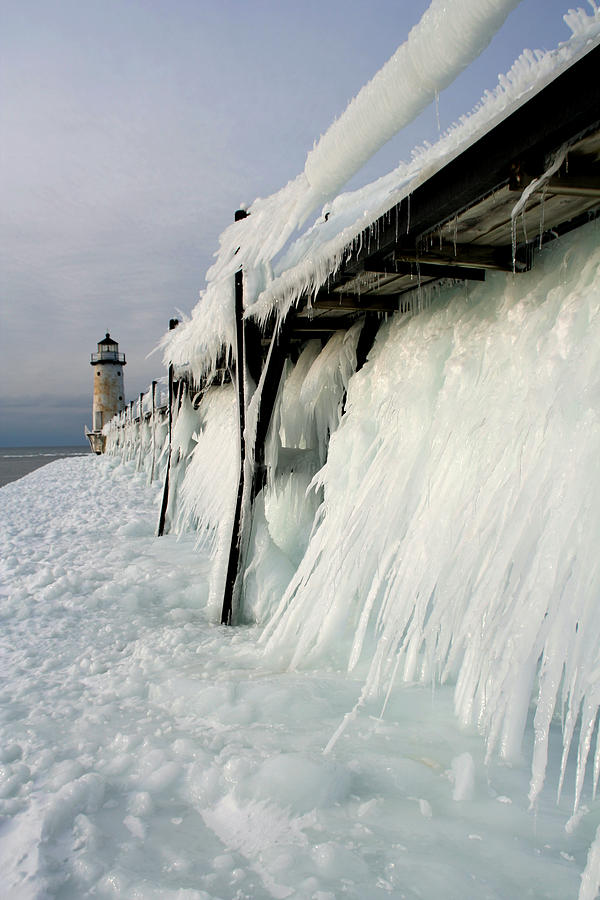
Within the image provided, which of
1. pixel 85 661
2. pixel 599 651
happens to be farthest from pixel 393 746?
pixel 85 661

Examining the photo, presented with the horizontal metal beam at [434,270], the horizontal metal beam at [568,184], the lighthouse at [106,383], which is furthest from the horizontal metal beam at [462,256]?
the lighthouse at [106,383]

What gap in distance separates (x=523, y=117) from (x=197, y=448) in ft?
21.8

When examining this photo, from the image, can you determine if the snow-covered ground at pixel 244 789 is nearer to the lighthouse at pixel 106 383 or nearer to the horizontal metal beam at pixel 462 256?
the horizontal metal beam at pixel 462 256

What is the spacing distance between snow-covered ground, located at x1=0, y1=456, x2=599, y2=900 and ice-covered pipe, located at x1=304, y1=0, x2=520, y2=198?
88.3 inches

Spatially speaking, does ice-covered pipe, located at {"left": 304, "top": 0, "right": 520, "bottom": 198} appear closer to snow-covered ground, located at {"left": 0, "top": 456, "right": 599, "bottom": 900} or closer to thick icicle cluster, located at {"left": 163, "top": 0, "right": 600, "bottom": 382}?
thick icicle cluster, located at {"left": 163, "top": 0, "right": 600, "bottom": 382}

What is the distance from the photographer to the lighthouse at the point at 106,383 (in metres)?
38.1

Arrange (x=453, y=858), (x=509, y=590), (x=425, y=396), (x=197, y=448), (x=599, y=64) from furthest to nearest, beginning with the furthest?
(x=197, y=448) → (x=425, y=396) → (x=509, y=590) → (x=453, y=858) → (x=599, y=64)

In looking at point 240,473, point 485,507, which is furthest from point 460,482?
point 240,473

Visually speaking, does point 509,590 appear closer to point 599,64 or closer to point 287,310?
point 599,64

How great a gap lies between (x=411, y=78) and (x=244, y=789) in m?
2.40

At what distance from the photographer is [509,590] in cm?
194

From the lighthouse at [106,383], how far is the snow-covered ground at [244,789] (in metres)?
36.7

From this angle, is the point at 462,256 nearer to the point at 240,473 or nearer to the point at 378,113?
the point at 378,113

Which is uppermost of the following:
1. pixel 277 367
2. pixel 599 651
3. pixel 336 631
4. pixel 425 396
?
pixel 277 367
